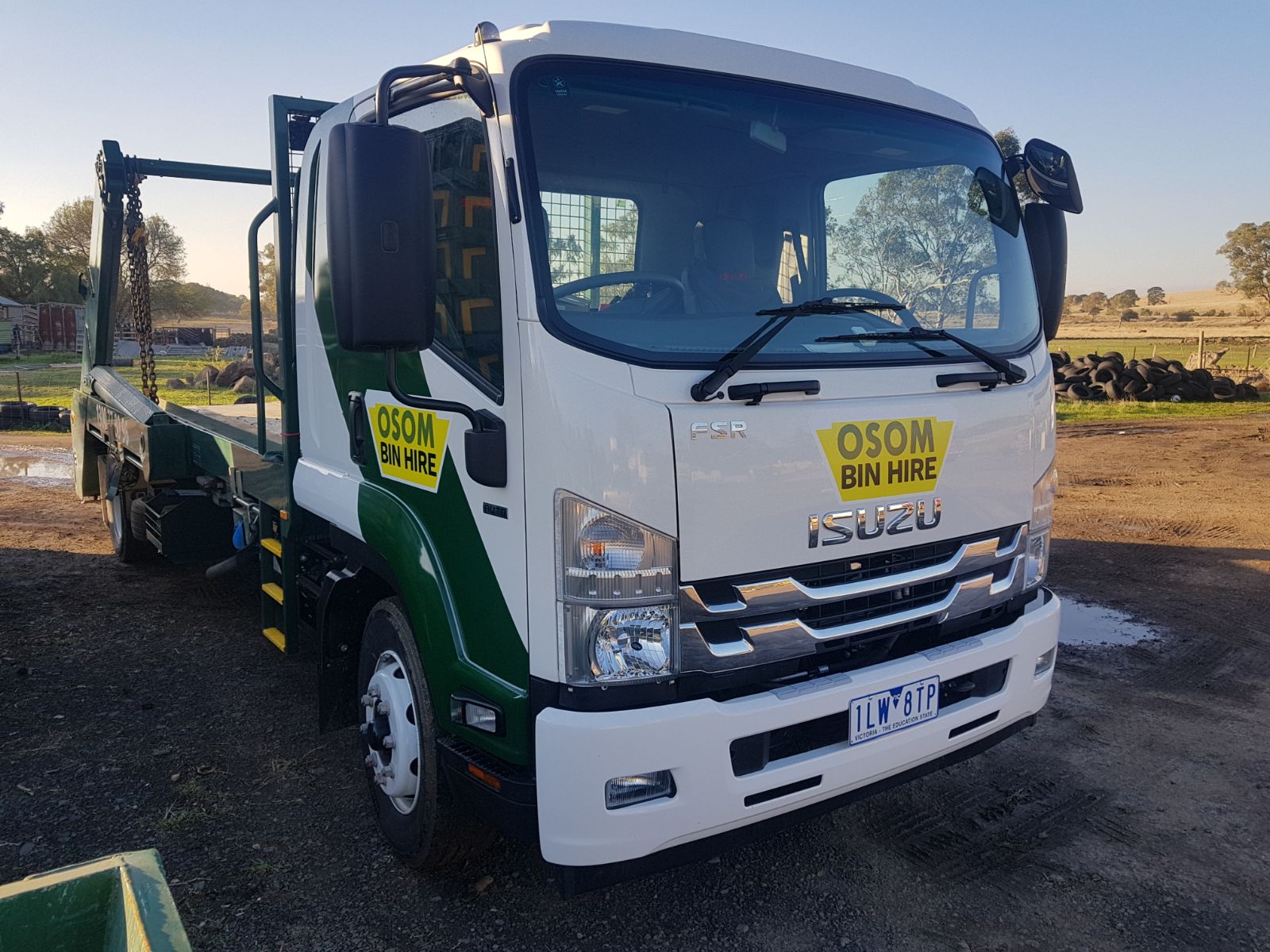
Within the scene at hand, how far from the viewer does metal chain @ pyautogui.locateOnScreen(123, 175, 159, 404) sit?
20.7 ft

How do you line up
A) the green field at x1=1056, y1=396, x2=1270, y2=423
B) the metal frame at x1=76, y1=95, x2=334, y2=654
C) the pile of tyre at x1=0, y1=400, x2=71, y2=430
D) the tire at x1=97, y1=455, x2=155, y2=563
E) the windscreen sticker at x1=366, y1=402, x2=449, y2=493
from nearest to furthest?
the windscreen sticker at x1=366, y1=402, x2=449, y2=493 → the metal frame at x1=76, y1=95, x2=334, y2=654 → the tire at x1=97, y1=455, x2=155, y2=563 → the pile of tyre at x1=0, y1=400, x2=71, y2=430 → the green field at x1=1056, y1=396, x2=1270, y2=423

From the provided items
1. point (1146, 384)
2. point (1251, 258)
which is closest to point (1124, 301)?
point (1251, 258)

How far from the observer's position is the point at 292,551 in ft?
12.6

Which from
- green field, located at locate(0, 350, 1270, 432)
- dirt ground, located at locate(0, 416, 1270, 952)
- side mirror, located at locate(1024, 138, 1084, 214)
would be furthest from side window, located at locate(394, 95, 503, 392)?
green field, located at locate(0, 350, 1270, 432)

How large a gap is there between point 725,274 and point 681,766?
1.36m

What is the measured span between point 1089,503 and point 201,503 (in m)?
7.62

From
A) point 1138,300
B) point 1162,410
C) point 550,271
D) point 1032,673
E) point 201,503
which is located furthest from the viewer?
point 1138,300

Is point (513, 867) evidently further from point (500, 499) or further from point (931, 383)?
point (931, 383)

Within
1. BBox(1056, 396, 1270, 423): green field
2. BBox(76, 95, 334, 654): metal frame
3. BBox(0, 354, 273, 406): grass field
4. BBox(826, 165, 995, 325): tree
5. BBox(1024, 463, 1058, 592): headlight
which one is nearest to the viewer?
BBox(826, 165, 995, 325): tree

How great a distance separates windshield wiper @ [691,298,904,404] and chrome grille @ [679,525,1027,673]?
477 millimetres

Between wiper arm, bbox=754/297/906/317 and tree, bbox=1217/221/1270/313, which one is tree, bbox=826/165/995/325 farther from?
tree, bbox=1217/221/1270/313

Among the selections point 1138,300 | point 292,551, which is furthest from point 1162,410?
point 1138,300

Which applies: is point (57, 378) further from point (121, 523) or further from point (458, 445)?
point (458, 445)

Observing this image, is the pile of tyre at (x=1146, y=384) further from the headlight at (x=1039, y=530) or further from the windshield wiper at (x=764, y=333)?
the windshield wiper at (x=764, y=333)
